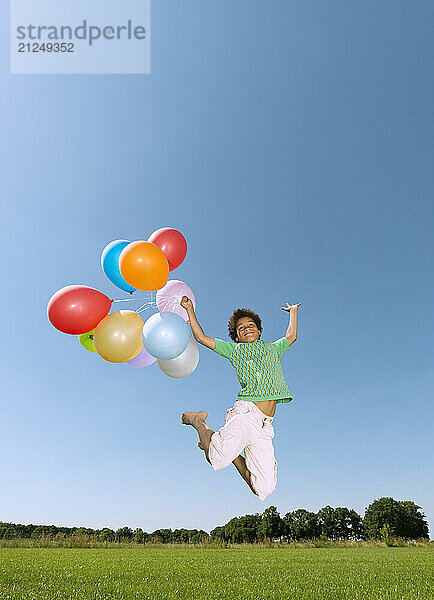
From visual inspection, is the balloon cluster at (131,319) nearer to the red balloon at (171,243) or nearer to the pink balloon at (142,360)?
the pink balloon at (142,360)

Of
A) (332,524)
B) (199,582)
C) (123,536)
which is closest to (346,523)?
(332,524)

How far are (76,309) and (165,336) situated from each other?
101 centimetres

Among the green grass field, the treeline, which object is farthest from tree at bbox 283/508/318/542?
the green grass field

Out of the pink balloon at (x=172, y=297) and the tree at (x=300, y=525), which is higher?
the pink balloon at (x=172, y=297)

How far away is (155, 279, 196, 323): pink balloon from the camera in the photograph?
5.43 metres

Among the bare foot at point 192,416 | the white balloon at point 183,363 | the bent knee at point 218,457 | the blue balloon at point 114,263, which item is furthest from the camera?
the blue balloon at point 114,263

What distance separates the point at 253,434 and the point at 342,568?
868 centimetres

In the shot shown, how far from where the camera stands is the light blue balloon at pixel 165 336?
4.77 meters

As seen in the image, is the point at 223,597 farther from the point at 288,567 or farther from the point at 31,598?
the point at 288,567

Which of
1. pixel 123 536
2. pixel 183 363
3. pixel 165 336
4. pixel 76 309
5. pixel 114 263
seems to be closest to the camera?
pixel 165 336

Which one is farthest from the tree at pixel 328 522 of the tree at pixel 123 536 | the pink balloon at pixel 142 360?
the pink balloon at pixel 142 360

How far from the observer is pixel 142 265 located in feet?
16.3

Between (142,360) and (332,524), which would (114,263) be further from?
(332,524)

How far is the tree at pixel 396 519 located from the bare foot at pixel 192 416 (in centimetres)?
6345
